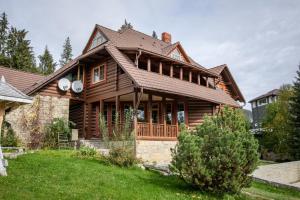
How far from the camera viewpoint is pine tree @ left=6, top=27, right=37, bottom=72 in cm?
3397

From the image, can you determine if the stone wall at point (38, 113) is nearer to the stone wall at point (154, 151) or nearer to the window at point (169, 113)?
the stone wall at point (154, 151)

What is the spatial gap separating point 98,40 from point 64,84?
4369mm

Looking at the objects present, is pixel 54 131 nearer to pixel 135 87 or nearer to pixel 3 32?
pixel 135 87

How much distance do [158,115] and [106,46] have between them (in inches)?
222

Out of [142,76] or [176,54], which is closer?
[142,76]

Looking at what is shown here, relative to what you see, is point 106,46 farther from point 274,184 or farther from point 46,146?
point 274,184

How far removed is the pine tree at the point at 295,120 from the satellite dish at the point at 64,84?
19.5 meters

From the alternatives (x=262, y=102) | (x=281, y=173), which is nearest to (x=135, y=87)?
(x=281, y=173)

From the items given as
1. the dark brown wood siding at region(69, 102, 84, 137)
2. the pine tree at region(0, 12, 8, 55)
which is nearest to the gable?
the dark brown wood siding at region(69, 102, 84, 137)

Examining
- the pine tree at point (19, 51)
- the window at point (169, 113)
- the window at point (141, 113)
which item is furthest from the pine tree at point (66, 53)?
the window at point (169, 113)

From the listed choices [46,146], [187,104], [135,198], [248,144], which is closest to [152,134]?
[187,104]

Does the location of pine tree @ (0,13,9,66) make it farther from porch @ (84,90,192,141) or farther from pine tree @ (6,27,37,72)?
porch @ (84,90,192,141)

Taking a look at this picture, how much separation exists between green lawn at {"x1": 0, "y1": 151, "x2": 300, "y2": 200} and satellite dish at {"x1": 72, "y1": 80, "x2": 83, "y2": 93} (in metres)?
7.90

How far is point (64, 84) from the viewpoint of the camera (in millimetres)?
18281
